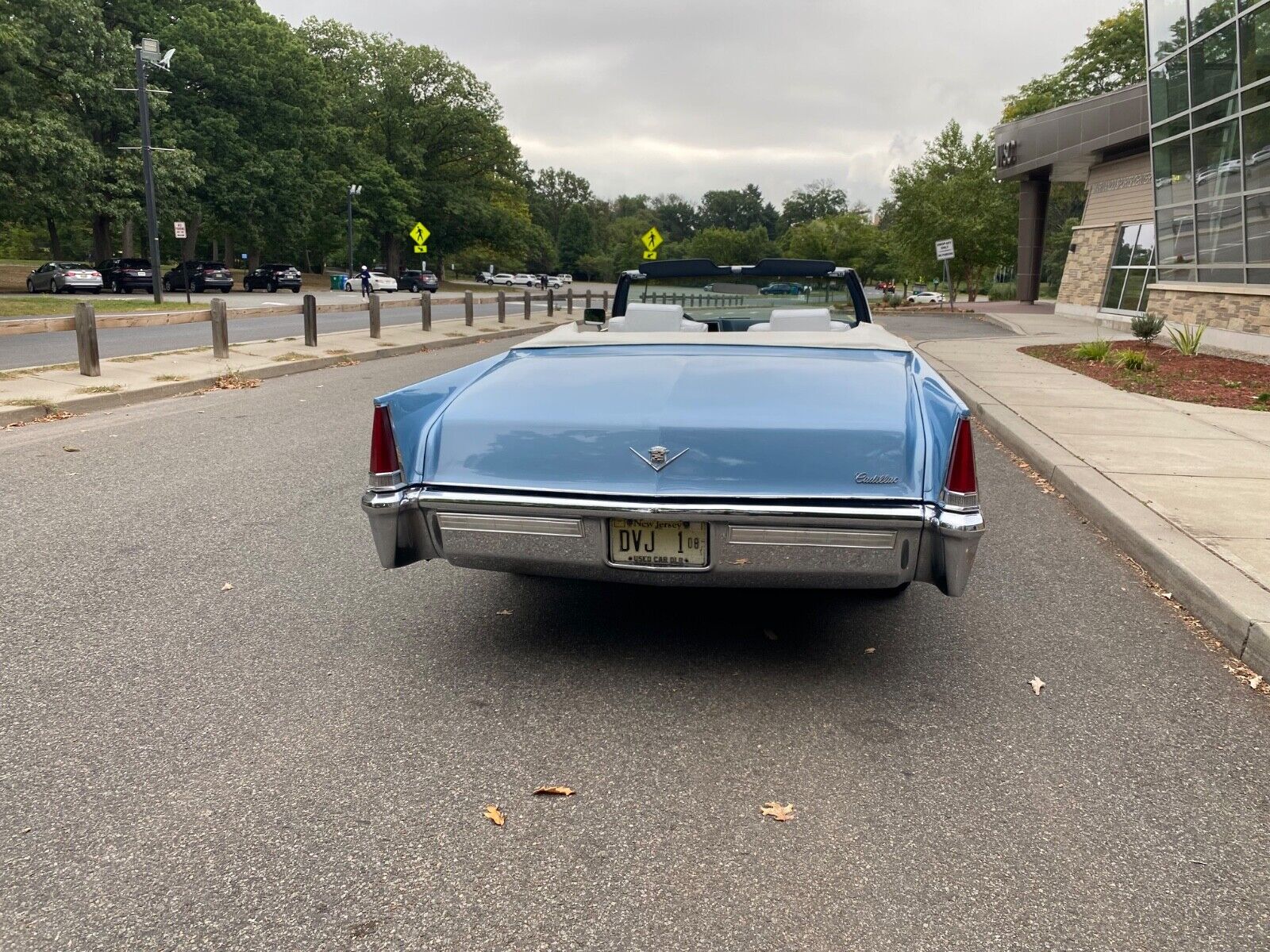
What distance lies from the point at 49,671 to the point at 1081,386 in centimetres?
1211

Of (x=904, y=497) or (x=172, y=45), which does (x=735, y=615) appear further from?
(x=172, y=45)

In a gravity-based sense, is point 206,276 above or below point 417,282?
below

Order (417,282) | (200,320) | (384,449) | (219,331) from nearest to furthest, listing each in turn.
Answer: (384,449) < (219,331) < (200,320) < (417,282)

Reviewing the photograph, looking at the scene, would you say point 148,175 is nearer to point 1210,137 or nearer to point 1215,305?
point 1210,137

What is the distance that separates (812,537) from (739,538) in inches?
9.4

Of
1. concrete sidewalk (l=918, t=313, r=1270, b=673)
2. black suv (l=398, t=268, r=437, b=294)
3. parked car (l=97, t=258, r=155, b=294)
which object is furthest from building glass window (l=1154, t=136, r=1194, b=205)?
black suv (l=398, t=268, r=437, b=294)

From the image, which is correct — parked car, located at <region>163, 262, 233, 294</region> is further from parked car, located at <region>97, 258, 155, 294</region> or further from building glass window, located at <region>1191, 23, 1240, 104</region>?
building glass window, located at <region>1191, 23, 1240, 104</region>

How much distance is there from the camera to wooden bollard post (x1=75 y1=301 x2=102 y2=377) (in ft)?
40.4

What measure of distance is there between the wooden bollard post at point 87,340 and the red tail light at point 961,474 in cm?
1165

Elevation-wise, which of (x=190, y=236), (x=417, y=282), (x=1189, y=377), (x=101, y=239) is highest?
(x=190, y=236)

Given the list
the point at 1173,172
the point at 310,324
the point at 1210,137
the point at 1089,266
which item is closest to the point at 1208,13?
the point at 1210,137

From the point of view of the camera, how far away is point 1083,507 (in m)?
6.62

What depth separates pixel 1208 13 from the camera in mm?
17562

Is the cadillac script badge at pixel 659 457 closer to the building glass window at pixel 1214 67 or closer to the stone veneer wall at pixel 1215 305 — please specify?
the stone veneer wall at pixel 1215 305
